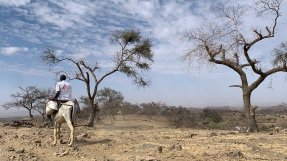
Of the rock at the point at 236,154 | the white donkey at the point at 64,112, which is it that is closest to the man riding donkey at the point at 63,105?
the white donkey at the point at 64,112

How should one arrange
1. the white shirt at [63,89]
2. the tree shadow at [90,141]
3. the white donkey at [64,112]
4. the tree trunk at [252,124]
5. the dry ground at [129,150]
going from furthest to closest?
1. the tree trunk at [252,124]
2. the tree shadow at [90,141]
3. the white shirt at [63,89]
4. the white donkey at [64,112]
5. the dry ground at [129,150]

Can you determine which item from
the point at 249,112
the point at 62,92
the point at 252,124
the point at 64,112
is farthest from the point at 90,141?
the point at 249,112

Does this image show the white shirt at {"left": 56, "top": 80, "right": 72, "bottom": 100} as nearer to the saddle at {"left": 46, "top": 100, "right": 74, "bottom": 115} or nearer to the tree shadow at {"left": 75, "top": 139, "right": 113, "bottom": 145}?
the saddle at {"left": 46, "top": 100, "right": 74, "bottom": 115}

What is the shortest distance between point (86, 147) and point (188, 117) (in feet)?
84.0

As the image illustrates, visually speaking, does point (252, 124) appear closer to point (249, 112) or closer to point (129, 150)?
point (249, 112)

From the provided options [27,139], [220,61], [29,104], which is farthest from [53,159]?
[29,104]

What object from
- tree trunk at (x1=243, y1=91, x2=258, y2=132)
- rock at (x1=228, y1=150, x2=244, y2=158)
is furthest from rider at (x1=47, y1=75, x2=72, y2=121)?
tree trunk at (x1=243, y1=91, x2=258, y2=132)

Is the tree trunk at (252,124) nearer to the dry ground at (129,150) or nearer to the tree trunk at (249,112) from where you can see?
the tree trunk at (249,112)

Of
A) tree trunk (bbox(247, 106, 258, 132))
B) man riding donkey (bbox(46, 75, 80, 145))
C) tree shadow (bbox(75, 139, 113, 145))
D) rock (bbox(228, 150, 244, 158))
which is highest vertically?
man riding donkey (bbox(46, 75, 80, 145))

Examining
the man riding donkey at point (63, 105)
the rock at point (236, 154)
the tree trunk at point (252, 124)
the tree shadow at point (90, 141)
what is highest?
the man riding donkey at point (63, 105)

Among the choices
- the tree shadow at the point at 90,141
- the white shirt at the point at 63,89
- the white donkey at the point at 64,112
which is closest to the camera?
the white donkey at the point at 64,112

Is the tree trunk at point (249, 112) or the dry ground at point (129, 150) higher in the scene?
the tree trunk at point (249, 112)

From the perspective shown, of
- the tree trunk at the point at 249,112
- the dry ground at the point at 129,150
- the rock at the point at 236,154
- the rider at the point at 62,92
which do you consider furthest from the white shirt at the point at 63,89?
the tree trunk at the point at 249,112

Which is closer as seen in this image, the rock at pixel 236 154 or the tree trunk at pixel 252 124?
the rock at pixel 236 154
